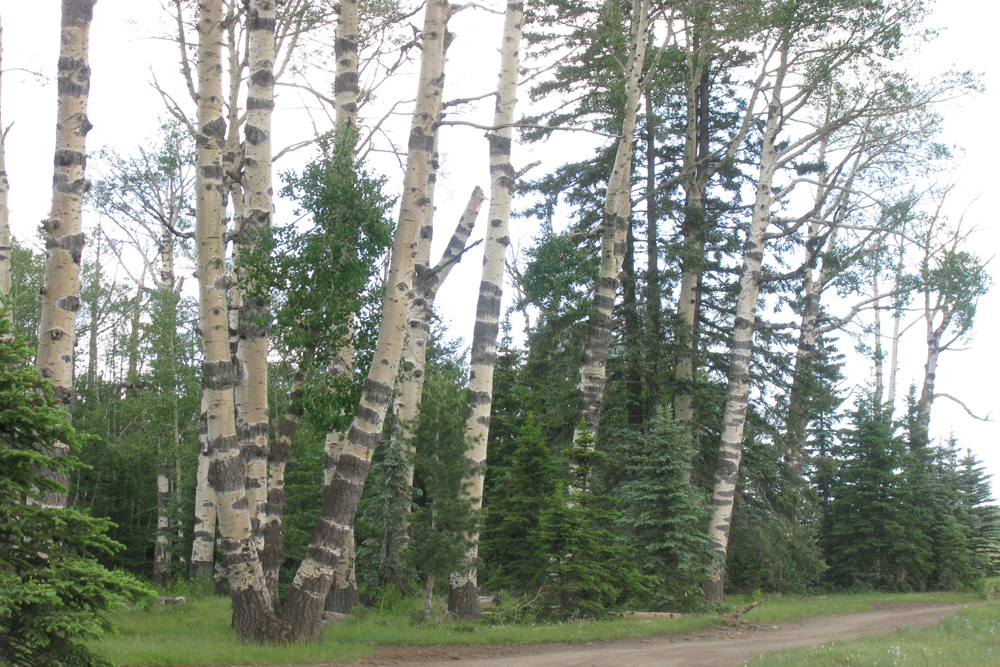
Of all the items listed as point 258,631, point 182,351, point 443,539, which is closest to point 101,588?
point 258,631

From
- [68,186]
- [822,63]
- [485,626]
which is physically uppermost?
[822,63]

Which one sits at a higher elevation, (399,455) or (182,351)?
(182,351)

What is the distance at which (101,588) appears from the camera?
4312 millimetres

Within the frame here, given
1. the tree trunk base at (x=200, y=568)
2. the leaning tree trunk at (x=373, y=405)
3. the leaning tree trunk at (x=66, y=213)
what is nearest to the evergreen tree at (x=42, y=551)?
the leaning tree trunk at (x=66, y=213)

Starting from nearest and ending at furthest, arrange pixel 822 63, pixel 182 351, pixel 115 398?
pixel 822 63 < pixel 182 351 < pixel 115 398

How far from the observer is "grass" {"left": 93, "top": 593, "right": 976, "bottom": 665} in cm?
768

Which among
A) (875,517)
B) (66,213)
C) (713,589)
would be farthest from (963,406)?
(66,213)

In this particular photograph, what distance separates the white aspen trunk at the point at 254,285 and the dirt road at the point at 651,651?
2.68 m

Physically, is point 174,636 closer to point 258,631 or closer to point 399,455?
point 258,631

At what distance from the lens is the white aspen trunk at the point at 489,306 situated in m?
12.1

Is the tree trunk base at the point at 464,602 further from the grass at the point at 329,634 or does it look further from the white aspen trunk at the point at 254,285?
the white aspen trunk at the point at 254,285

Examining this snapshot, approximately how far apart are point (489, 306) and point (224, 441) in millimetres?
5508

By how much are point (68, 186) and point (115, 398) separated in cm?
2525

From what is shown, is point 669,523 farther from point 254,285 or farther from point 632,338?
point 254,285
